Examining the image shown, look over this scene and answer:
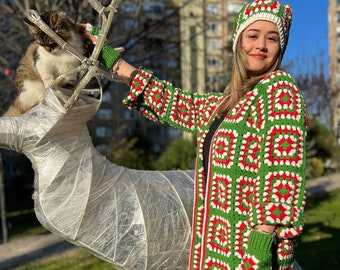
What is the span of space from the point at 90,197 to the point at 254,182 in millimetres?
723

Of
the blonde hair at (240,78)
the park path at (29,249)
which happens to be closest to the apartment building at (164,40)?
the blonde hair at (240,78)

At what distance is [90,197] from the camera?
2.09 m

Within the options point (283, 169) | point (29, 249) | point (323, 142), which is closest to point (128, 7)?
point (29, 249)

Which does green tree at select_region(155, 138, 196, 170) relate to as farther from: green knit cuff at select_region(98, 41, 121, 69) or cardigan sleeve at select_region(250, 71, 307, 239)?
cardigan sleeve at select_region(250, 71, 307, 239)

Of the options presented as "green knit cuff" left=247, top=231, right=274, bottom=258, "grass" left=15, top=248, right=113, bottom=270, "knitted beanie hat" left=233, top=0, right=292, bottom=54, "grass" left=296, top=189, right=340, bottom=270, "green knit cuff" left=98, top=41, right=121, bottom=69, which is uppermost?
"knitted beanie hat" left=233, top=0, right=292, bottom=54

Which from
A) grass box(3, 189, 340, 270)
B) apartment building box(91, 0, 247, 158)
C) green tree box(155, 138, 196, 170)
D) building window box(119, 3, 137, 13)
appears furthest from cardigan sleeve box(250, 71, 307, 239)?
green tree box(155, 138, 196, 170)

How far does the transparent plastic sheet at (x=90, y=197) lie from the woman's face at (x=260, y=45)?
751 millimetres

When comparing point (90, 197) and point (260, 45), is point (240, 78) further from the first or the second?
point (90, 197)

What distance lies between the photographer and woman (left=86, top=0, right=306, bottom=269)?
5.79ft

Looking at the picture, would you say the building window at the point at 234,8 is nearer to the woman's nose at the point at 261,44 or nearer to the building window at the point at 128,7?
the building window at the point at 128,7

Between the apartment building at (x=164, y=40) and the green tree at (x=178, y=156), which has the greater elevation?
the apartment building at (x=164, y=40)

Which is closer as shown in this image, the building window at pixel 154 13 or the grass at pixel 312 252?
the grass at pixel 312 252

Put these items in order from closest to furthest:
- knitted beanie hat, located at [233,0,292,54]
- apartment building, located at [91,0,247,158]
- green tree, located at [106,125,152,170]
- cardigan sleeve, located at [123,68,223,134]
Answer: knitted beanie hat, located at [233,0,292,54], cardigan sleeve, located at [123,68,223,134], apartment building, located at [91,0,247,158], green tree, located at [106,125,152,170]

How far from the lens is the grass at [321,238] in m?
5.79
